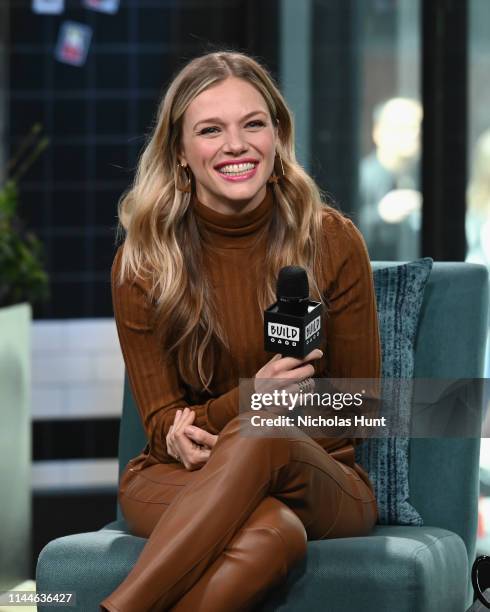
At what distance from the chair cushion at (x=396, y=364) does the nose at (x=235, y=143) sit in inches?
16.0

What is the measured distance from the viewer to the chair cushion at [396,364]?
233 centimetres

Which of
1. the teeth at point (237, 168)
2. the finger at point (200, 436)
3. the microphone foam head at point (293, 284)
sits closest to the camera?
the microphone foam head at point (293, 284)

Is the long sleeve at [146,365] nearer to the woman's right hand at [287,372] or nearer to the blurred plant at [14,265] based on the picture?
the woman's right hand at [287,372]

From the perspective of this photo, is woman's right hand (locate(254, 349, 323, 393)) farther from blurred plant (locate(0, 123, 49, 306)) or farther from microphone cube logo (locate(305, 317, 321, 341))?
blurred plant (locate(0, 123, 49, 306))

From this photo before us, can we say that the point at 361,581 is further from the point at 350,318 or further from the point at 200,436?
the point at 350,318

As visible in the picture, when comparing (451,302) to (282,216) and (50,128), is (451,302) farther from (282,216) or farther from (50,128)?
(50,128)

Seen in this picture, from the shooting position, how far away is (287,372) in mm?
1968

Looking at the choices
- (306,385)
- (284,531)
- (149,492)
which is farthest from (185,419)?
(284,531)

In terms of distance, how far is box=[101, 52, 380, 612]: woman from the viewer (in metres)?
2.19

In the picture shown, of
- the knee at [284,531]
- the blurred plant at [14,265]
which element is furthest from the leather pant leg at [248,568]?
the blurred plant at [14,265]

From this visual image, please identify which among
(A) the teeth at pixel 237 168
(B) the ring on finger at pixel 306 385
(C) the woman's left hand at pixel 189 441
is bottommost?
(C) the woman's left hand at pixel 189 441

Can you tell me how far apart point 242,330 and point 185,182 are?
1.06 feet

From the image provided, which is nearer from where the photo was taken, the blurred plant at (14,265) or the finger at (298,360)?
the finger at (298,360)

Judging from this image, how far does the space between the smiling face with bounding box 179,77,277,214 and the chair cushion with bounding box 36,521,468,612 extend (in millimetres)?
672
